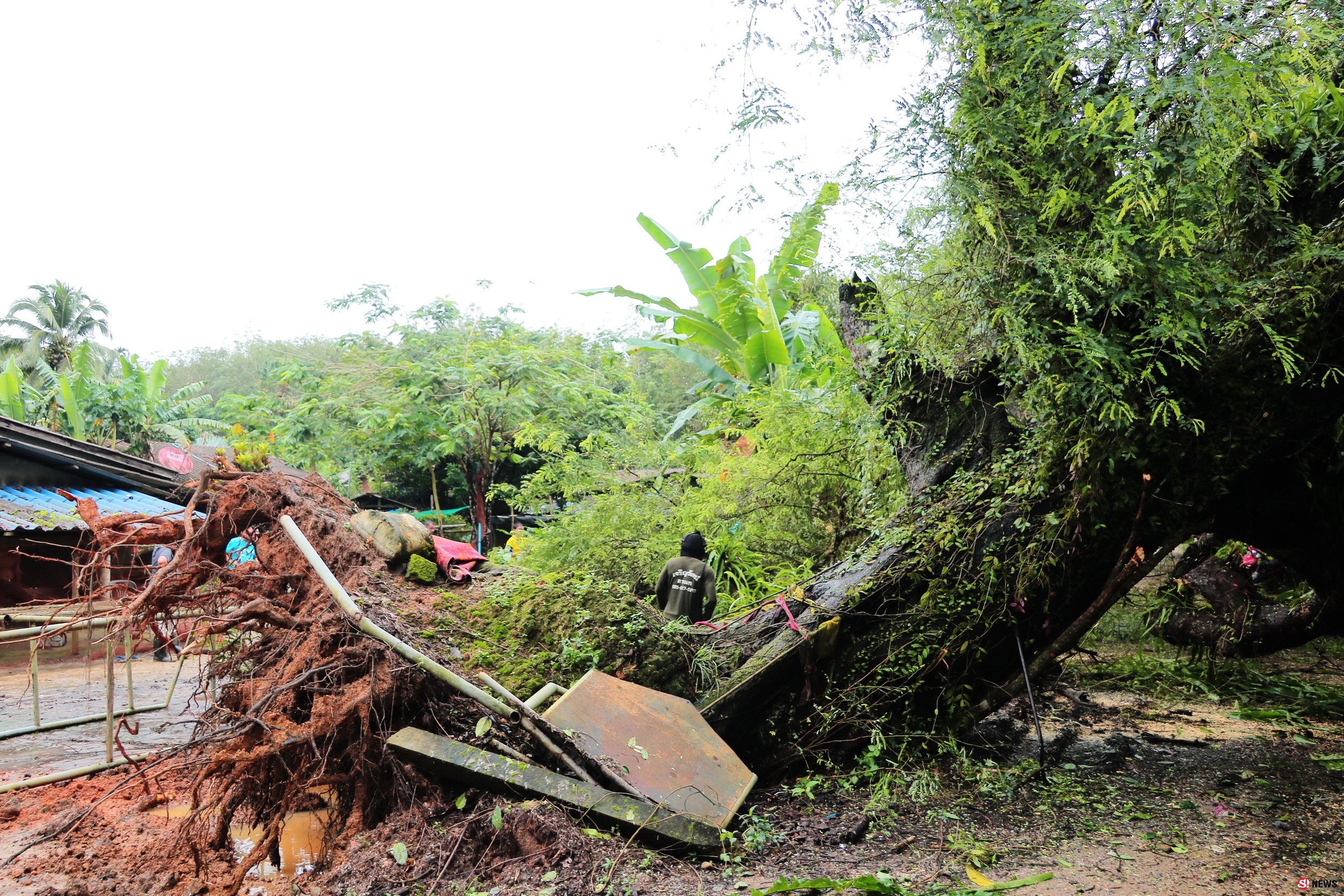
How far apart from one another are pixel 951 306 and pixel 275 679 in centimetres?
436

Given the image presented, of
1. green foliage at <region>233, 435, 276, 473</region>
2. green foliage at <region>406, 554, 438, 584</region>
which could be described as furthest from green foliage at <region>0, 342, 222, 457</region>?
green foliage at <region>406, 554, 438, 584</region>

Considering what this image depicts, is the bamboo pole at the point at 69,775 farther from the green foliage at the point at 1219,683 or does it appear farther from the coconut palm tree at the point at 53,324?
the coconut palm tree at the point at 53,324

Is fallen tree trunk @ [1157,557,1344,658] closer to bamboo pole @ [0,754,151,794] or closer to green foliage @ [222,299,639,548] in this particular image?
bamboo pole @ [0,754,151,794]

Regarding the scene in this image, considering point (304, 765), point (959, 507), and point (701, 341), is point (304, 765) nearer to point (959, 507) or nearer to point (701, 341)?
point (959, 507)

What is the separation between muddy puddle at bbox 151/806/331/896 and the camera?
166 inches

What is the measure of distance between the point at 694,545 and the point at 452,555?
6.25 feet

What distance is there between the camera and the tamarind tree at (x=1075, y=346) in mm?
3824

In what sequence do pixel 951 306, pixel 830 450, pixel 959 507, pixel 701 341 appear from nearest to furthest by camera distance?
pixel 951 306 < pixel 959 507 < pixel 830 450 < pixel 701 341

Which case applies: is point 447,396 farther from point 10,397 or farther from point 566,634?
point 566,634

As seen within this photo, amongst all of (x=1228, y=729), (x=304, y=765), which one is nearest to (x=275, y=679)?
(x=304, y=765)

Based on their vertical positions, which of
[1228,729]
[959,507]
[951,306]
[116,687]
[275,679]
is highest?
[951,306]

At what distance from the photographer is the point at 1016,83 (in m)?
4.45

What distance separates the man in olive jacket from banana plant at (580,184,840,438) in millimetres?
4014

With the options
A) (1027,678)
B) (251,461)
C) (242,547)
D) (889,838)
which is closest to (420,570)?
(242,547)
